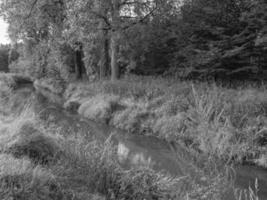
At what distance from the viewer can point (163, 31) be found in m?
15.5

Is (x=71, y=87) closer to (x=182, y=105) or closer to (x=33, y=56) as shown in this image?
(x=33, y=56)

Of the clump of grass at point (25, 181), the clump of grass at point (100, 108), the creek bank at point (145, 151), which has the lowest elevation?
the creek bank at point (145, 151)

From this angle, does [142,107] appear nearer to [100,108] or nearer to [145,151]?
[100,108]

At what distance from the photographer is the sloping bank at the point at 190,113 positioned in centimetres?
515

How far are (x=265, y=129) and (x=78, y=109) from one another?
8741mm

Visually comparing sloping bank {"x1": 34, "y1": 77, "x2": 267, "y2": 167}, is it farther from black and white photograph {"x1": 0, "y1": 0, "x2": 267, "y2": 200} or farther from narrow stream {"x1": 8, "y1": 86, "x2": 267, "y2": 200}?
narrow stream {"x1": 8, "y1": 86, "x2": 267, "y2": 200}

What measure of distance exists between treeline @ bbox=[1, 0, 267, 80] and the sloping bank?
8.62 feet

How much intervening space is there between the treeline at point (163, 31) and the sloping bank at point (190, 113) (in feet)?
8.62

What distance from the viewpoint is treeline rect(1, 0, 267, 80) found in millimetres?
12062

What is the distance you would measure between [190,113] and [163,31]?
10.6m

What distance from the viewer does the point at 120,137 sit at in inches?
318

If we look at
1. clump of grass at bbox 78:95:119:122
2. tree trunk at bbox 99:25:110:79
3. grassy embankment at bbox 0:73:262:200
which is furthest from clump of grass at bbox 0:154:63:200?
tree trunk at bbox 99:25:110:79

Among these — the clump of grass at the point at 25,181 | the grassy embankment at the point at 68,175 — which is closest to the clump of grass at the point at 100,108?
the grassy embankment at the point at 68,175

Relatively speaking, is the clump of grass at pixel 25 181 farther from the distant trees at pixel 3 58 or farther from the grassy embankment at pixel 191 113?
the distant trees at pixel 3 58
